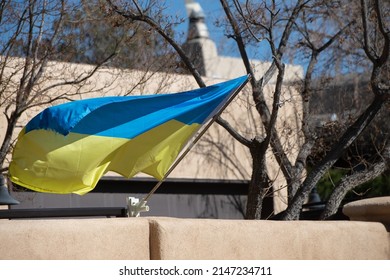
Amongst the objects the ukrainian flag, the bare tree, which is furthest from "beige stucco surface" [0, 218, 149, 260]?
the bare tree

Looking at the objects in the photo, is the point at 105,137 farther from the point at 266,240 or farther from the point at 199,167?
the point at 199,167

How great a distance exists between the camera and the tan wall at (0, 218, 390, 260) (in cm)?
606

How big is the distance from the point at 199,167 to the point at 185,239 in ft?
35.0

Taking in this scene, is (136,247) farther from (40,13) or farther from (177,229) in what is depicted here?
(40,13)

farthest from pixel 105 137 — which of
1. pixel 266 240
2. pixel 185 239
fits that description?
pixel 266 240

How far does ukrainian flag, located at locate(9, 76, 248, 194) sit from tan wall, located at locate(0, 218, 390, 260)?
61 centimetres

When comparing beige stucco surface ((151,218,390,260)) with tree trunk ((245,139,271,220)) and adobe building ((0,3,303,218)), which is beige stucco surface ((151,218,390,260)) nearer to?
tree trunk ((245,139,271,220))

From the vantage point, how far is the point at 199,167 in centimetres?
1764

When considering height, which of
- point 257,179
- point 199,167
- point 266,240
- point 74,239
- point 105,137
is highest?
point 105,137

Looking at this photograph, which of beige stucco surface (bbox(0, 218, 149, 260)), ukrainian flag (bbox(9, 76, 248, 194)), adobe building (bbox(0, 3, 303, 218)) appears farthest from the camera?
adobe building (bbox(0, 3, 303, 218))

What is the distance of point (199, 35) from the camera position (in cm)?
2217

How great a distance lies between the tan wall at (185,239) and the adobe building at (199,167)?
21.8ft
